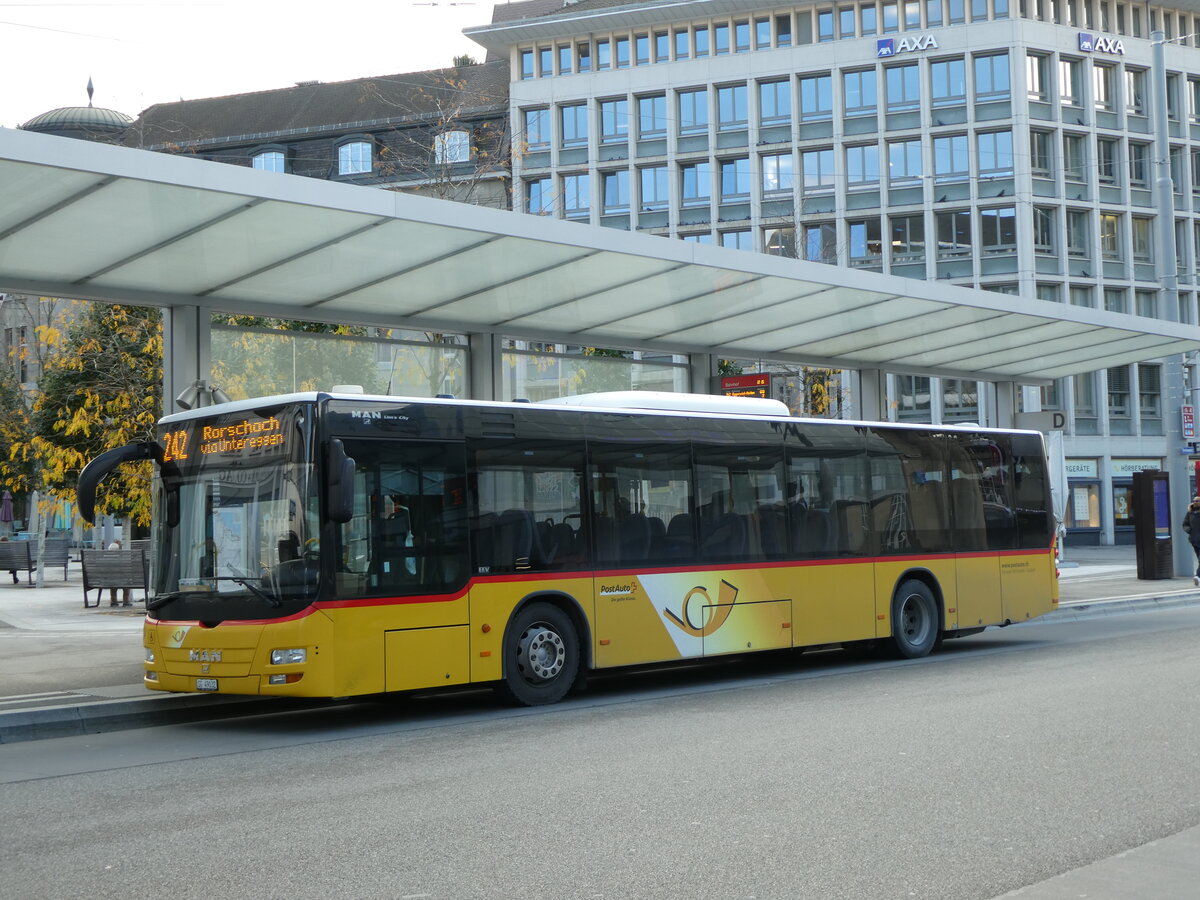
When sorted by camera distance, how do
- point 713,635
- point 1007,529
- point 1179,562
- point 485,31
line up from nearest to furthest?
point 713,635, point 1007,529, point 1179,562, point 485,31

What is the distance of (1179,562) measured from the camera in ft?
95.8

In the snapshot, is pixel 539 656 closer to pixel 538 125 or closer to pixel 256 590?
pixel 256 590

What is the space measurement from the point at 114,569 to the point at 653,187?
40.5 metres

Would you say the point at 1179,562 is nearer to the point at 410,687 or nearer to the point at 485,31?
the point at 410,687

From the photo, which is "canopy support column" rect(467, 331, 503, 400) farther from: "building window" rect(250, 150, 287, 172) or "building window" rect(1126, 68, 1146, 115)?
"building window" rect(250, 150, 287, 172)

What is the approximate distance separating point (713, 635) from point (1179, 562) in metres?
18.6

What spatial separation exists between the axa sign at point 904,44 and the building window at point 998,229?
7.05m

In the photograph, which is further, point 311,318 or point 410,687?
point 311,318

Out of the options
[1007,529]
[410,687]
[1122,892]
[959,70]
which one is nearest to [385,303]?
[410,687]

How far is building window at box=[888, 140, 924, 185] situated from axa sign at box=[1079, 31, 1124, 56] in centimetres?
777

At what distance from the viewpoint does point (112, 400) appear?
26750mm

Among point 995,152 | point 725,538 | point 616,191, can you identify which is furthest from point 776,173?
point 725,538

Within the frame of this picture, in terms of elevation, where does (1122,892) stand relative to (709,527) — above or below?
below

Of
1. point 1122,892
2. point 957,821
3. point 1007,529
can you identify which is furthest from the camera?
point 1007,529
